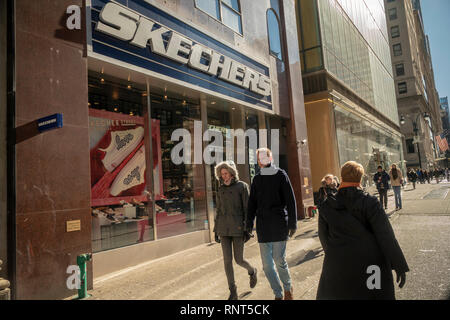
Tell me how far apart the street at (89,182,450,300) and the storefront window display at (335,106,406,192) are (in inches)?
420

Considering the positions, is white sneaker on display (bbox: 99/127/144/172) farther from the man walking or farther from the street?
the man walking

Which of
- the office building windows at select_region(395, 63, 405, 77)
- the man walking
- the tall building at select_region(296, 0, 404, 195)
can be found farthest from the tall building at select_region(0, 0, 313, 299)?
the office building windows at select_region(395, 63, 405, 77)

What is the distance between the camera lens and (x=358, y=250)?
2.69 meters

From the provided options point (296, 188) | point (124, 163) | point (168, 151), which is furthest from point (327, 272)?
point (296, 188)

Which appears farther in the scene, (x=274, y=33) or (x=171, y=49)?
(x=274, y=33)

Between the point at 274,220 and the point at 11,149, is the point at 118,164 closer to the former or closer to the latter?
the point at 11,149

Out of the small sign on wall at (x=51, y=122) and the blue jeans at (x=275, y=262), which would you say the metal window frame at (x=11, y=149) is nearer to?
the small sign on wall at (x=51, y=122)

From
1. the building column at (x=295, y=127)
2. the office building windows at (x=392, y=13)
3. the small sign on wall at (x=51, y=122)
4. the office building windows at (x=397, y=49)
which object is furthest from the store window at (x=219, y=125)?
the office building windows at (x=392, y=13)

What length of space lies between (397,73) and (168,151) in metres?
66.1

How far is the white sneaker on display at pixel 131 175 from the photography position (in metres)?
7.15

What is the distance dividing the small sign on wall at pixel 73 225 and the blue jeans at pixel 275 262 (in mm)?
3249

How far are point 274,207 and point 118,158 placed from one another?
4.53 m

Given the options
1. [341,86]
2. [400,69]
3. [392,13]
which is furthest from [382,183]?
[392,13]

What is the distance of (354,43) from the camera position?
78.1 feet
